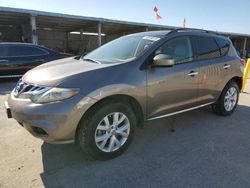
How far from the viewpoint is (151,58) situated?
120 inches

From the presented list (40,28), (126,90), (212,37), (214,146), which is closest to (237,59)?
(212,37)

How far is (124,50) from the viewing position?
341 cm

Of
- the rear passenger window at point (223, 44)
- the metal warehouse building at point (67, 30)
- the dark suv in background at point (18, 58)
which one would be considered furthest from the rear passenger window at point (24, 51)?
the metal warehouse building at point (67, 30)

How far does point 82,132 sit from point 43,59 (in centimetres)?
666

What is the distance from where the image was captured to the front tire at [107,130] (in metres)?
2.59

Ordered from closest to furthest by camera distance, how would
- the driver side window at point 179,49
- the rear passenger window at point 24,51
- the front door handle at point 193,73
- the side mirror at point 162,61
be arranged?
the side mirror at point 162,61
the driver side window at point 179,49
the front door handle at point 193,73
the rear passenger window at point 24,51

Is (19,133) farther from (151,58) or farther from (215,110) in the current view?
(215,110)

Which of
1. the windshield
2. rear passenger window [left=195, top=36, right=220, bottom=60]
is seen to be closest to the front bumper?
the windshield

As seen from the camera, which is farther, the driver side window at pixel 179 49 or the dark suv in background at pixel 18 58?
the dark suv in background at pixel 18 58

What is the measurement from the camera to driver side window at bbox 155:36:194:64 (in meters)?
3.34

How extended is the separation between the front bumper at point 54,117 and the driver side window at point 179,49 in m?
1.48

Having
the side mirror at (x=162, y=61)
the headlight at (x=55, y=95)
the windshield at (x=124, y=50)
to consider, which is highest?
the windshield at (x=124, y=50)

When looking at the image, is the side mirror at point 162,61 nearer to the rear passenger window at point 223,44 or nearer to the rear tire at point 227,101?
the rear passenger window at point 223,44

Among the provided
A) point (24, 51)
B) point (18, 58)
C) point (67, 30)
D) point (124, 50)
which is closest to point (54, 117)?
point (124, 50)
